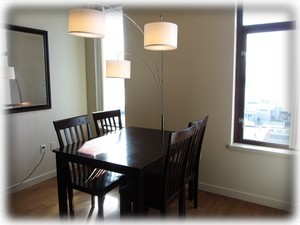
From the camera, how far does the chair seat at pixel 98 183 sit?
6.64 ft

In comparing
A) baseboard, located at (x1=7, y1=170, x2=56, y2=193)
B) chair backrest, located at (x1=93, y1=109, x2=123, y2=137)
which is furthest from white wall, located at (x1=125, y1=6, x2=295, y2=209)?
baseboard, located at (x1=7, y1=170, x2=56, y2=193)

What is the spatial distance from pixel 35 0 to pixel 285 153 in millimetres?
3292

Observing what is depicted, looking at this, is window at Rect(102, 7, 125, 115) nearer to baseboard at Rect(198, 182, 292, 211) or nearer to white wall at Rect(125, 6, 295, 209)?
white wall at Rect(125, 6, 295, 209)

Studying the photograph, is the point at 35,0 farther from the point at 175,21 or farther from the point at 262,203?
the point at 262,203

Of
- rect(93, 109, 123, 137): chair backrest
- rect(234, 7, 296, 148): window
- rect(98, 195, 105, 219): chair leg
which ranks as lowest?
rect(98, 195, 105, 219): chair leg

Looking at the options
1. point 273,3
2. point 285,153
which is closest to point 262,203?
point 285,153

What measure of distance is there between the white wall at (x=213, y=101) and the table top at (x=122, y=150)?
611mm

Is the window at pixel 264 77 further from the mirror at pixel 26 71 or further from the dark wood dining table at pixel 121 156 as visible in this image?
the mirror at pixel 26 71

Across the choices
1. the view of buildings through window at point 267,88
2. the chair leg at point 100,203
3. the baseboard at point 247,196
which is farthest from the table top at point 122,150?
the view of buildings through window at point 267,88

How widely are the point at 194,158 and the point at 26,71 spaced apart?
2.21m

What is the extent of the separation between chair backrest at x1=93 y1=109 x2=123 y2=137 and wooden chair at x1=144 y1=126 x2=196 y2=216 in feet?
3.16

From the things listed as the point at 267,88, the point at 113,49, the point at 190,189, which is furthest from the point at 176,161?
the point at 113,49

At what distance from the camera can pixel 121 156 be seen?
1.96 meters

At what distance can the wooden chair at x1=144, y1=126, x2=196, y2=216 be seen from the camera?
1.83 metres
